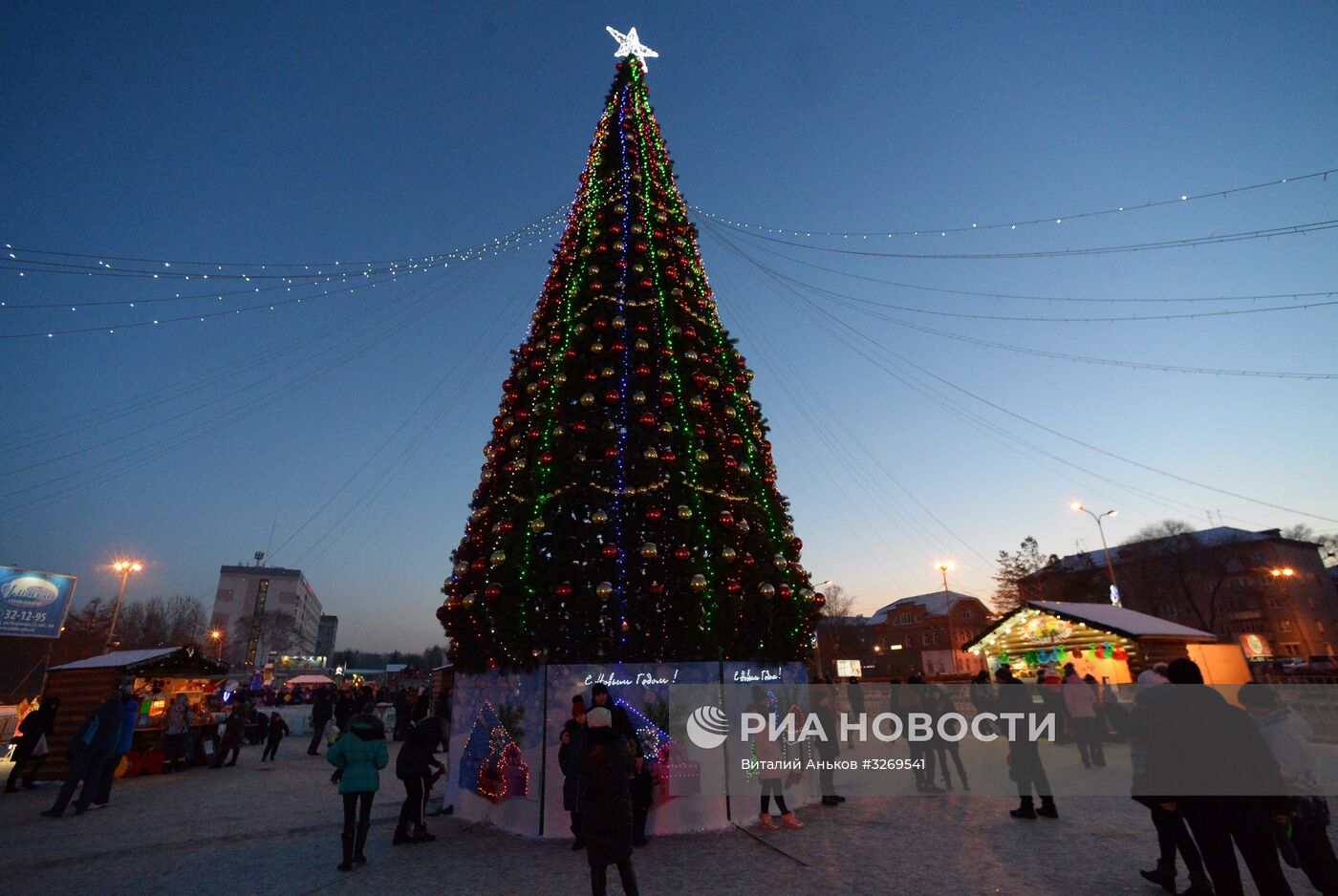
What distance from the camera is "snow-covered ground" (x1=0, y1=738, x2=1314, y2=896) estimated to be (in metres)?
5.59

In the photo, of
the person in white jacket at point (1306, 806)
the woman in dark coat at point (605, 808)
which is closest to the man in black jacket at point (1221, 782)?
the person in white jacket at point (1306, 806)

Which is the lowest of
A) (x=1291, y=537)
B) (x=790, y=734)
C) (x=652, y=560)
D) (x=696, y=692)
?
(x=790, y=734)

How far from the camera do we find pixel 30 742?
37.0 feet

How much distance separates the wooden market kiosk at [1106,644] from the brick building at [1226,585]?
29.9 meters

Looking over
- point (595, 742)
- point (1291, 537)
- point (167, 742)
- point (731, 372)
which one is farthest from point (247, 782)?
point (1291, 537)

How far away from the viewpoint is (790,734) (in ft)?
27.3

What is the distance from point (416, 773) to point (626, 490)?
4259mm

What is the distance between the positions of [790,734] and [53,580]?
1000 inches

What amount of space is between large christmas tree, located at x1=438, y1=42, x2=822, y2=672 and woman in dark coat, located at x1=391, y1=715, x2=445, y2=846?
3.99ft

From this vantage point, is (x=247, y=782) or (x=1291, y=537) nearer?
(x=247, y=782)

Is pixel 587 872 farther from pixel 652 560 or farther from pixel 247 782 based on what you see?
pixel 247 782

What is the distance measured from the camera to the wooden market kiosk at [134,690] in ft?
43.0

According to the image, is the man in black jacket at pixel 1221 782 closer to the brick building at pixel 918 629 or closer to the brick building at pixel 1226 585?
the brick building at pixel 1226 585

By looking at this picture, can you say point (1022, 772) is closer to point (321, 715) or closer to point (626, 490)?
point (626, 490)
